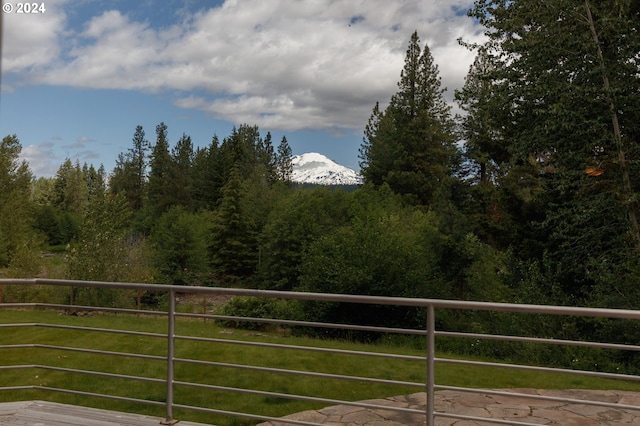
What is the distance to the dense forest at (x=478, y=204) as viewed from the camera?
13188 mm

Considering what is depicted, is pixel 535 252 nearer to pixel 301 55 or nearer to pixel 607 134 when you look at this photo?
pixel 607 134

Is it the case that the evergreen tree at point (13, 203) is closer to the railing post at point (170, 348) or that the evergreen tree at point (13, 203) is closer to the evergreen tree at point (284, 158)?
the railing post at point (170, 348)

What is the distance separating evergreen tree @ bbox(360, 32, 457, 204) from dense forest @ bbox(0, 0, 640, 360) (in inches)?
4.0

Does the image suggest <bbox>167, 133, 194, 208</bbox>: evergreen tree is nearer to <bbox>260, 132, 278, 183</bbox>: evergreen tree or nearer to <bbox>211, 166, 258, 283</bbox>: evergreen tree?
<bbox>260, 132, 278, 183</bbox>: evergreen tree

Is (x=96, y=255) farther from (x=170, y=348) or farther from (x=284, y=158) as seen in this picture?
(x=284, y=158)

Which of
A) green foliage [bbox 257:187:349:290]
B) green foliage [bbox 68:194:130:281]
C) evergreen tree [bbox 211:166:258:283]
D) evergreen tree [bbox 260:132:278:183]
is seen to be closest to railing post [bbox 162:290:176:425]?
green foliage [bbox 68:194:130:281]

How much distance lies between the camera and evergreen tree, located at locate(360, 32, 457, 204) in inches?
1382

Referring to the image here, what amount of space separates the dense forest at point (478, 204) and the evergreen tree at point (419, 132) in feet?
0.33

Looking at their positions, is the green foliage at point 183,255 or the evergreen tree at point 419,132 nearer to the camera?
the evergreen tree at point 419,132

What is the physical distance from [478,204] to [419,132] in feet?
46.4

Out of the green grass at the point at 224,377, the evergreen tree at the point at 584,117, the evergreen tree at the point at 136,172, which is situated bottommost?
the green grass at the point at 224,377

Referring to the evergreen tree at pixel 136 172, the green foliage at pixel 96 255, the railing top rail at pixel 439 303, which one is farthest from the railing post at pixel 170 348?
the evergreen tree at pixel 136 172

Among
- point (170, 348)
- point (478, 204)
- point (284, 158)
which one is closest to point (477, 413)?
point (170, 348)

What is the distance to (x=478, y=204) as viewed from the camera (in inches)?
871
